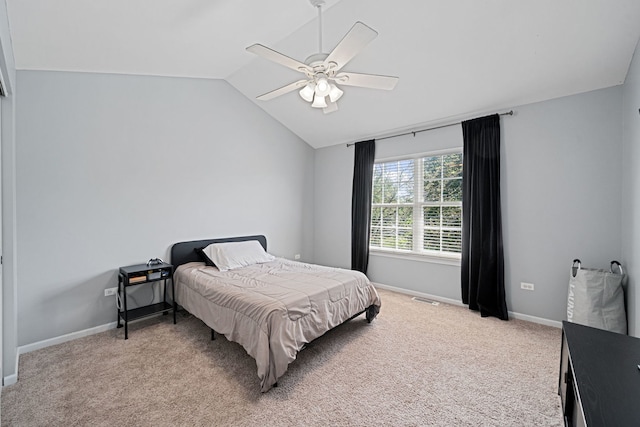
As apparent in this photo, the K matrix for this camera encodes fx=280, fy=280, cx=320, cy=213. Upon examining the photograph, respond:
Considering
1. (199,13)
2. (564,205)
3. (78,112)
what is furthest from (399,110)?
(78,112)

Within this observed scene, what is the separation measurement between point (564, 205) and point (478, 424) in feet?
8.43

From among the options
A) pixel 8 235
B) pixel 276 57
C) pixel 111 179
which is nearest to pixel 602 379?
pixel 276 57

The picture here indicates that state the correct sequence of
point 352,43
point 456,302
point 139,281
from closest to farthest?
point 352,43, point 139,281, point 456,302

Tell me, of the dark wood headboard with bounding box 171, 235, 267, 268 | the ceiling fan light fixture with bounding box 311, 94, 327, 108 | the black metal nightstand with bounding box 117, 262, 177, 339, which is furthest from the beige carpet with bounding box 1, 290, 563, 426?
the ceiling fan light fixture with bounding box 311, 94, 327, 108

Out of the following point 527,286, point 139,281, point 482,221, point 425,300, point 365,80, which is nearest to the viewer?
point 365,80

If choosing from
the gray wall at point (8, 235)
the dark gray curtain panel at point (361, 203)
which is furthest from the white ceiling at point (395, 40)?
the dark gray curtain panel at point (361, 203)

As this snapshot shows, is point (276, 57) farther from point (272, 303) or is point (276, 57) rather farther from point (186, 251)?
point (186, 251)

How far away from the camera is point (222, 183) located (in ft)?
13.5

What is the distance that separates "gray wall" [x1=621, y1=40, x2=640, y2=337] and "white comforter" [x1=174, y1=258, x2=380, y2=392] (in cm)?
219

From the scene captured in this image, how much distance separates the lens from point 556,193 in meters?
3.12

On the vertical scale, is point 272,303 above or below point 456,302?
above

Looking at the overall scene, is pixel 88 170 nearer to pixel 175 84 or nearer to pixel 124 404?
pixel 175 84

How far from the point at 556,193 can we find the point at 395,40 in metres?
2.43

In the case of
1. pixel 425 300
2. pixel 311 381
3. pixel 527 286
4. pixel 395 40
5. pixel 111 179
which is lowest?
pixel 311 381
